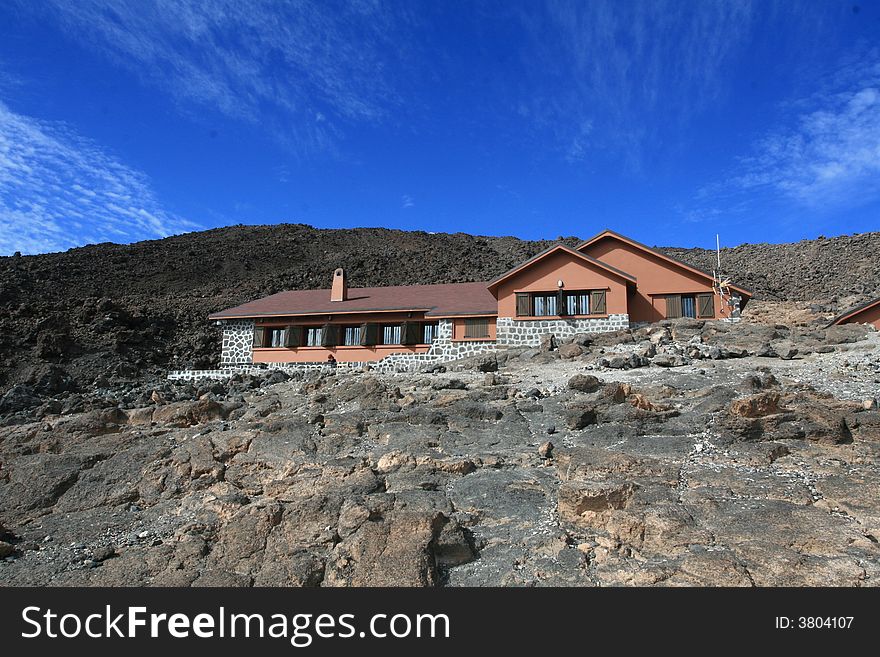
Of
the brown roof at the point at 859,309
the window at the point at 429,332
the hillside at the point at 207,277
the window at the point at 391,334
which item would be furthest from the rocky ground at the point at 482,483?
the hillside at the point at 207,277

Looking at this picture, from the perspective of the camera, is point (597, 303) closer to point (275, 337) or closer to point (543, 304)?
point (543, 304)

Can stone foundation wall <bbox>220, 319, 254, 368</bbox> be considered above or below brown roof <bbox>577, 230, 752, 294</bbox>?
below

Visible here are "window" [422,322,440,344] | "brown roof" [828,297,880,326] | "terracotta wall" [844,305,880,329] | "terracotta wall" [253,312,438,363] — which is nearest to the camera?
"brown roof" [828,297,880,326]

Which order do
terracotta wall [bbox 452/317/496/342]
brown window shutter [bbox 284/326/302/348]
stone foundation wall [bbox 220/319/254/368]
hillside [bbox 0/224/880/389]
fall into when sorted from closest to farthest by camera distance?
terracotta wall [bbox 452/317/496/342]
brown window shutter [bbox 284/326/302/348]
stone foundation wall [bbox 220/319/254/368]
hillside [bbox 0/224/880/389]

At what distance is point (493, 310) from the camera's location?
28.1m

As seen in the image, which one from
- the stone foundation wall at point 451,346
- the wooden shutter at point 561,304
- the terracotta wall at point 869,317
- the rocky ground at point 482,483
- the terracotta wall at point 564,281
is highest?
the terracotta wall at point 564,281

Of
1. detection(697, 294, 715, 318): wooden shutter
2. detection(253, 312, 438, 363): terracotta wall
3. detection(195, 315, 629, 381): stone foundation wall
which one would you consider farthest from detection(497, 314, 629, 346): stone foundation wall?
detection(697, 294, 715, 318): wooden shutter

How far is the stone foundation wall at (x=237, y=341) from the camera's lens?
32219mm

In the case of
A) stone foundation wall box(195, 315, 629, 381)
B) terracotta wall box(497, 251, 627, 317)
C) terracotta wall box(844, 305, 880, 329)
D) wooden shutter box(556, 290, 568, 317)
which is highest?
terracotta wall box(497, 251, 627, 317)

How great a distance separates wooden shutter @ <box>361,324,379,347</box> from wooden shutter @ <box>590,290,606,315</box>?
10625 mm

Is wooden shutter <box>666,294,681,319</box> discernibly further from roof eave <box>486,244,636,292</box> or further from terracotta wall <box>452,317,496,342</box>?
terracotta wall <box>452,317,496,342</box>

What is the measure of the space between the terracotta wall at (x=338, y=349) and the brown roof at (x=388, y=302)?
1.62 ft

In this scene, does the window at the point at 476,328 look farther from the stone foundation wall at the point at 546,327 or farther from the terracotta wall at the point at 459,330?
the stone foundation wall at the point at 546,327

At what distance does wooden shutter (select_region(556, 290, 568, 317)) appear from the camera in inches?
1079
